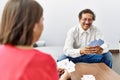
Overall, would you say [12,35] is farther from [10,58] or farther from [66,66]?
[66,66]

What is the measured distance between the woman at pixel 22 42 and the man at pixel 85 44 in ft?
6.33

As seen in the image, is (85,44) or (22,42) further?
(85,44)

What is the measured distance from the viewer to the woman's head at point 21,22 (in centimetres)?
91

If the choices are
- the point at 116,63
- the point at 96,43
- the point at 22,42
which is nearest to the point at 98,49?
the point at 96,43

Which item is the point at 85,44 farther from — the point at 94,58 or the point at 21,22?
the point at 21,22

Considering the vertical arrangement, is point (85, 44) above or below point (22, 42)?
below

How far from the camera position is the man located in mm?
A: 2877

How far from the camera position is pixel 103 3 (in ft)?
14.4

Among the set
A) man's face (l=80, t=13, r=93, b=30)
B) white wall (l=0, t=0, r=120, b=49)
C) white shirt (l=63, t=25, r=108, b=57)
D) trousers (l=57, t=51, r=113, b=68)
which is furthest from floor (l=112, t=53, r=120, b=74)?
man's face (l=80, t=13, r=93, b=30)

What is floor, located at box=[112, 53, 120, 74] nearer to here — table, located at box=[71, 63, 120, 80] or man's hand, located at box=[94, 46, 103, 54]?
man's hand, located at box=[94, 46, 103, 54]

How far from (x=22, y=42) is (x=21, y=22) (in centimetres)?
8

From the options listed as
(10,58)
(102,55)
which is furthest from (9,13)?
(102,55)

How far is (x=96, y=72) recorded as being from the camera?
227cm

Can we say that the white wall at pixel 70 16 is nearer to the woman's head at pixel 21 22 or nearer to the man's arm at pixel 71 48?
the man's arm at pixel 71 48
